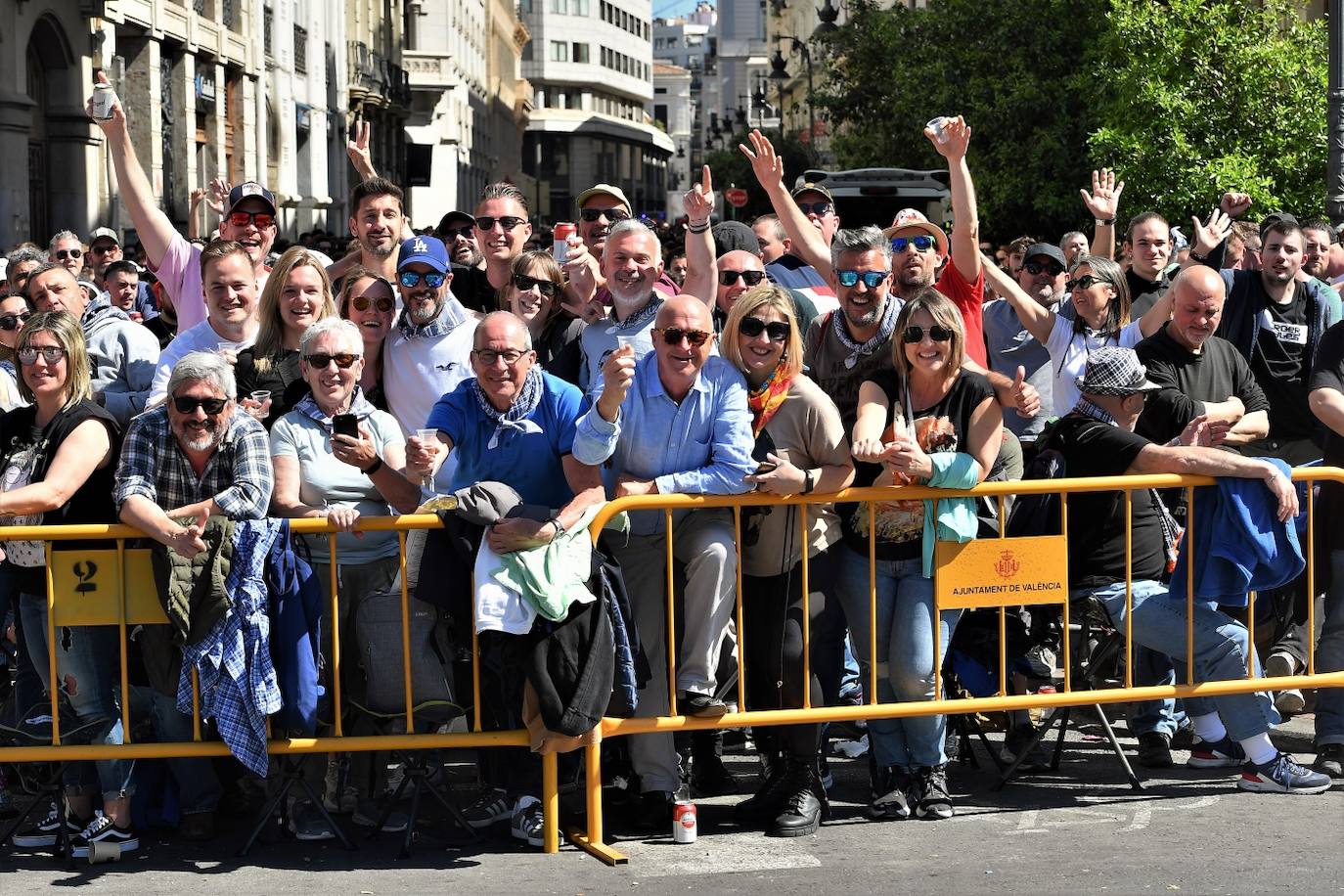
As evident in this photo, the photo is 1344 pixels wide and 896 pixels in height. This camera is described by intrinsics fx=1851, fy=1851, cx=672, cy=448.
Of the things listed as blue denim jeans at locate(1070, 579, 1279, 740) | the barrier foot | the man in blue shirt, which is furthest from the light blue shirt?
blue denim jeans at locate(1070, 579, 1279, 740)

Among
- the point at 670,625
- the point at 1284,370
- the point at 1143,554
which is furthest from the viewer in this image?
the point at 1284,370

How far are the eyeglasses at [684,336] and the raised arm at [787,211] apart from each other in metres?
2.56

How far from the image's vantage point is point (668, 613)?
659 centimetres

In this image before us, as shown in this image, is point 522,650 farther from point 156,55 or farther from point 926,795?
point 156,55

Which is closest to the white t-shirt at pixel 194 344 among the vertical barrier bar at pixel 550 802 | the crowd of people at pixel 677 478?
the crowd of people at pixel 677 478

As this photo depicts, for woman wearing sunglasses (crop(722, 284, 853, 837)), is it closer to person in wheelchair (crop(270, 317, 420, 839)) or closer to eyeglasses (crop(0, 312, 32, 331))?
person in wheelchair (crop(270, 317, 420, 839))

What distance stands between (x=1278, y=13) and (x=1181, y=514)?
18.1 metres

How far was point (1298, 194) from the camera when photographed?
2067 centimetres

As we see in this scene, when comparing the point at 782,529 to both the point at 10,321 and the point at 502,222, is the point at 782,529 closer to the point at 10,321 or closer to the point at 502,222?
the point at 502,222

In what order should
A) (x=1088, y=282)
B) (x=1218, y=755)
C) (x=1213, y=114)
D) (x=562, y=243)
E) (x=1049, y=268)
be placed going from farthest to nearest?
(x=1213, y=114)
(x=1049, y=268)
(x=1088, y=282)
(x=562, y=243)
(x=1218, y=755)

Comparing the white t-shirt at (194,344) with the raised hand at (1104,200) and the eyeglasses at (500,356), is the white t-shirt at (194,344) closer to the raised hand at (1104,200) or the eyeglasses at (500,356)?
the eyeglasses at (500,356)

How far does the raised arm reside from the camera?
29.3 feet

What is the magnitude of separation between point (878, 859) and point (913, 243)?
3.17 meters

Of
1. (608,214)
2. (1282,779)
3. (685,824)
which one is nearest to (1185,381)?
(1282,779)
